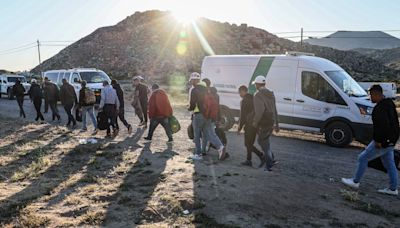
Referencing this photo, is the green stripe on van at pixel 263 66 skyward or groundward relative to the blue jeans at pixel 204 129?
skyward

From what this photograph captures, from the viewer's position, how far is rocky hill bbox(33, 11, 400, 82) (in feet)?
214

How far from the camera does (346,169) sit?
29.2 ft

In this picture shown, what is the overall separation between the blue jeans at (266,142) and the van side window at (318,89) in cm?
456

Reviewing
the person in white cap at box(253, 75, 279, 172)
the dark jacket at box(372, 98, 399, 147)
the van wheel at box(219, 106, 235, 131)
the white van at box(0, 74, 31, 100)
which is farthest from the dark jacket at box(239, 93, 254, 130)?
the white van at box(0, 74, 31, 100)

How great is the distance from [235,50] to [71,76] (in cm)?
5201

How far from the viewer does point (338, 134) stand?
11570mm

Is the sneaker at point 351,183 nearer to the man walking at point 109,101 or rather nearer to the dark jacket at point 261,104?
the dark jacket at point 261,104

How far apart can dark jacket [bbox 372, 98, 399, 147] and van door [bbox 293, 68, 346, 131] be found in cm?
501

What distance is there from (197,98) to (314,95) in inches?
191

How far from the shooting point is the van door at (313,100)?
11.8m

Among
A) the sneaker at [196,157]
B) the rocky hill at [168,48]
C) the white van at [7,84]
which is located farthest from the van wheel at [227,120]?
the rocky hill at [168,48]

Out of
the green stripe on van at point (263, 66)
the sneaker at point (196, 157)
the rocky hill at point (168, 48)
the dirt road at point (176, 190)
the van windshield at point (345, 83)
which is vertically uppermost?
the rocky hill at point (168, 48)

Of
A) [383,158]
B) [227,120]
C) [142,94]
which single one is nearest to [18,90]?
[142,94]

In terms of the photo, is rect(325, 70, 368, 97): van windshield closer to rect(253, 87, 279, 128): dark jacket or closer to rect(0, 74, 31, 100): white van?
rect(253, 87, 279, 128): dark jacket
